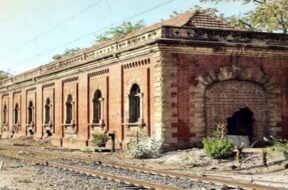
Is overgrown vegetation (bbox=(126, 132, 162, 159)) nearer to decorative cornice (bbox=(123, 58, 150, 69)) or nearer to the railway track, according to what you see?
the railway track

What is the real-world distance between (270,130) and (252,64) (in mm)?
3072

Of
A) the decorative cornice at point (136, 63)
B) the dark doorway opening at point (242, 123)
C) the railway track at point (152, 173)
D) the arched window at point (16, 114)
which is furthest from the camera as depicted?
the arched window at point (16, 114)

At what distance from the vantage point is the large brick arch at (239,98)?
73.8 feet

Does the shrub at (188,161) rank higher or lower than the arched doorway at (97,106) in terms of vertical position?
lower

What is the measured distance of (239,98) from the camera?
23391mm

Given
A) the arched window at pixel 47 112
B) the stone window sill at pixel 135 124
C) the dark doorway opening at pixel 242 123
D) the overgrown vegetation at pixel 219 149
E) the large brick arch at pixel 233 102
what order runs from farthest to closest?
the arched window at pixel 47 112 < the dark doorway opening at pixel 242 123 < the stone window sill at pixel 135 124 < the large brick arch at pixel 233 102 < the overgrown vegetation at pixel 219 149

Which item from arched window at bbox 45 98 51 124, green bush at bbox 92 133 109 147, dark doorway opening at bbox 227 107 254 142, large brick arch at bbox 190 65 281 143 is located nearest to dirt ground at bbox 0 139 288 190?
large brick arch at bbox 190 65 281 143

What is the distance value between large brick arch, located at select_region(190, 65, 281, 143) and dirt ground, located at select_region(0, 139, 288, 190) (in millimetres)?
1826

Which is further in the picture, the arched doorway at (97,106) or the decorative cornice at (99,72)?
the arched doorway at (97,106)

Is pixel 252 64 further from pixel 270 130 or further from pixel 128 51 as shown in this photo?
pixel 128 51

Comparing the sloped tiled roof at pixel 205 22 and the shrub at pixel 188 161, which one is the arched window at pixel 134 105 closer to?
the sloped tiled roof at pixel 205 22

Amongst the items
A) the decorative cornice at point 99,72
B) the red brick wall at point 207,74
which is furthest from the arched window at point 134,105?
the red brick wall at point 207,74

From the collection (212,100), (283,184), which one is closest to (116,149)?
(212,100)

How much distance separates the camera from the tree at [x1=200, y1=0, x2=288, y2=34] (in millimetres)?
31812
